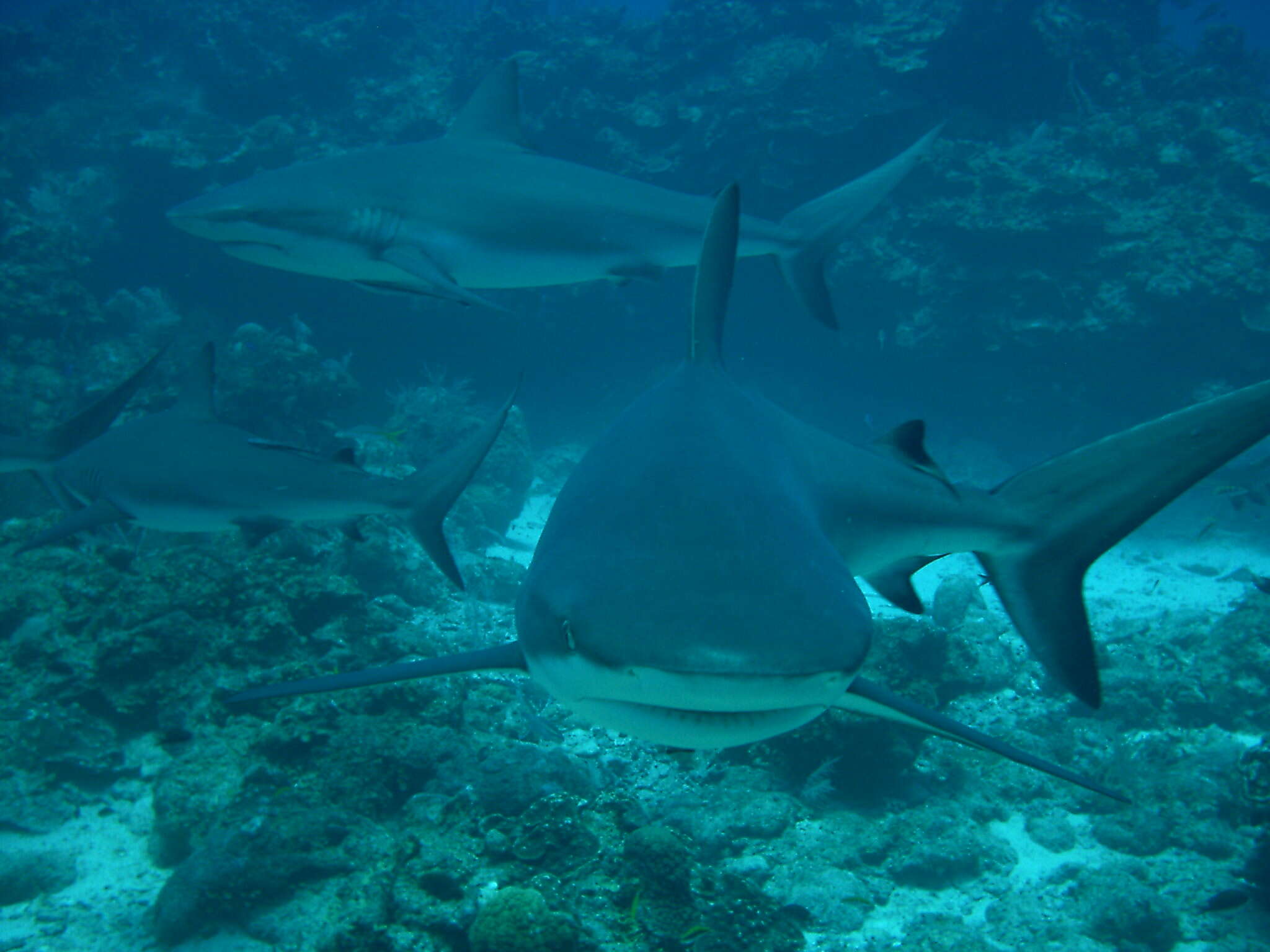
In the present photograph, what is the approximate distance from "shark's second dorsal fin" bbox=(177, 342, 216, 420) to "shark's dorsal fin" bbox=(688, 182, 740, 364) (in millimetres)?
4309

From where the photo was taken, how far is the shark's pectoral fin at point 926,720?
1.75 m

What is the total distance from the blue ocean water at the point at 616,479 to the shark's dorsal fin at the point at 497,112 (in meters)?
0.80

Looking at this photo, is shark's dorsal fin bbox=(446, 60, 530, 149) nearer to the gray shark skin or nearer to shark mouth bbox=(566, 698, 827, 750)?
the gray shark skin

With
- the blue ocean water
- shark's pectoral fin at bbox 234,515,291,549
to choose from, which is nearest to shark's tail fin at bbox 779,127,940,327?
the blue ocean water

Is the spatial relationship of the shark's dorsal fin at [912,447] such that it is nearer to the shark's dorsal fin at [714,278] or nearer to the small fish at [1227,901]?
the shark's dorsal fin at [714,278]

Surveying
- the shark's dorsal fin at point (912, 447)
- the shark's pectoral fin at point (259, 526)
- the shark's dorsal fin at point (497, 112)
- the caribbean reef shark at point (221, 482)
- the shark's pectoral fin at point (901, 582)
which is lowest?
the shark's pectoral fin at point (259, 526)

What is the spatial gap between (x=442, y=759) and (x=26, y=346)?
1463 centimetres

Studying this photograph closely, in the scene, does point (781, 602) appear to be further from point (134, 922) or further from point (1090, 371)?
point (1090, 371)

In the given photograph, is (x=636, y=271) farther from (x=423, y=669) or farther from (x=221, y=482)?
(x=221, y=482)

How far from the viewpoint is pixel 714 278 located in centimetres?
263

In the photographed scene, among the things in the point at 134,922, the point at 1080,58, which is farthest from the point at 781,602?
the point at 1080,58

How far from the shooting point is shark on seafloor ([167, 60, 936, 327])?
3736mm

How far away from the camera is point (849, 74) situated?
16453 mm

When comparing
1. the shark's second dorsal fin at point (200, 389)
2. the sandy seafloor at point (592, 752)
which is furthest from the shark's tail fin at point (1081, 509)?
the shark's second dorsal fin at point (200, 389)
